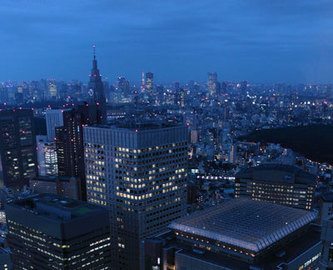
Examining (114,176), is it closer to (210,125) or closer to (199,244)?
(199,244)

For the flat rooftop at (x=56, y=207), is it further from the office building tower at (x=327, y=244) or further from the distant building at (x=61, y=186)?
the distant building at (x=61, y=186)

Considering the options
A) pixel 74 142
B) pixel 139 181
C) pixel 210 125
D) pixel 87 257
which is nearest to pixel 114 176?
pixel 139 181

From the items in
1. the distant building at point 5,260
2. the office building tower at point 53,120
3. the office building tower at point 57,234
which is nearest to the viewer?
the office building tower at point 57,234

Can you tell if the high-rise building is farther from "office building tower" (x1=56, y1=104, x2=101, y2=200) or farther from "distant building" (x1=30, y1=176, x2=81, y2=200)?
"office building tower" (x1=56, y1=104, x2=101, y2=200)

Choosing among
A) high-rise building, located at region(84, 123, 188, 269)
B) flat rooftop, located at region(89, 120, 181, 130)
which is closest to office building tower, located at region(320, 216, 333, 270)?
high-rise building, located at region(84, 123, 188, 269)

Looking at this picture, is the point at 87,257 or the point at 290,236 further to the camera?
the point at 87,257

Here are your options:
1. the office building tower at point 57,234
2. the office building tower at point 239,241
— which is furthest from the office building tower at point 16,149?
the office building tower at point 239,241

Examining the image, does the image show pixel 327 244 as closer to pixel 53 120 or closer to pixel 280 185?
pixel 280 185
